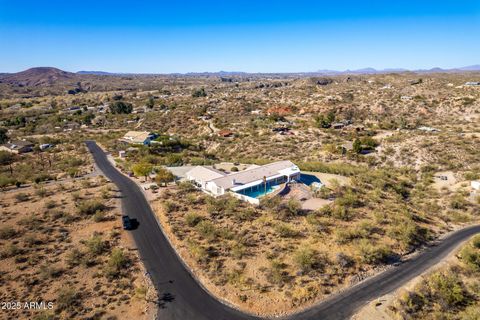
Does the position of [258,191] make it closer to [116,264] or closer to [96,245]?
[116,264]

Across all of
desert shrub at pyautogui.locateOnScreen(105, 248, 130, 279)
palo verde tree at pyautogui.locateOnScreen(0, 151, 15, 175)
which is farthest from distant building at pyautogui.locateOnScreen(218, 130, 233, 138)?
desert shrub at pyautogui.locateOnScreen(105, 248, 130, 279)

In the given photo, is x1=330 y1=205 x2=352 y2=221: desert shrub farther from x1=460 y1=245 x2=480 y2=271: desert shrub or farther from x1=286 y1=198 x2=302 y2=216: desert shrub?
x1=460 y1=245 x2=480 y2=271: desert shrub

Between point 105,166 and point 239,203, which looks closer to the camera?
point 239,203

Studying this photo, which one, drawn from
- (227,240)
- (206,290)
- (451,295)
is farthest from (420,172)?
(206,290)

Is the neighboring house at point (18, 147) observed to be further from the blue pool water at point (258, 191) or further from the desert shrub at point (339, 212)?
the desert shrub at point (339, 212)

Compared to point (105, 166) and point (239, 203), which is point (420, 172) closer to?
point (239, 203)

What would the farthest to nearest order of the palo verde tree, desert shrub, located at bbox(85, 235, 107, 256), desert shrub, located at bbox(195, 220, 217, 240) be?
1. the palo verde tree
2. desert shrub, located at bbox(195, 220, 217, 240)
3. desert shrub, located at bbox(85, 235, 107, 256)
